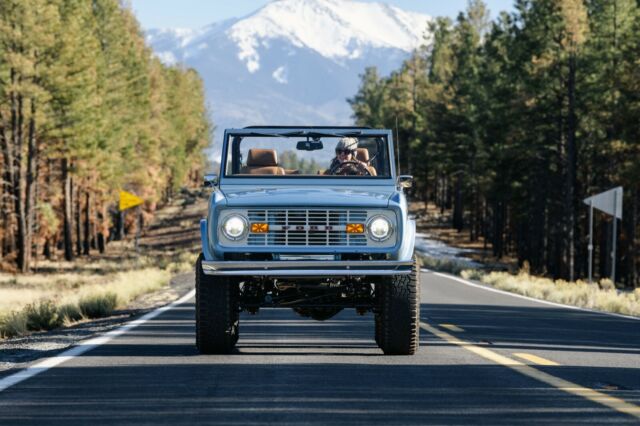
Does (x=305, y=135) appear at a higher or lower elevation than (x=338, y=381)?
higher

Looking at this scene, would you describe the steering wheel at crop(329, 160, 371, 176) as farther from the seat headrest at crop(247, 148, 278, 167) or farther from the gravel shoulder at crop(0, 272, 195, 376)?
the gravel shoulder at crop(0, 272, 195, 376)

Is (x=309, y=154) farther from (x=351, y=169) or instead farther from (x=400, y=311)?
(x=400, y=311)

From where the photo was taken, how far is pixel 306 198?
10.9 m

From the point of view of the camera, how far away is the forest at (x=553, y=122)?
148ft

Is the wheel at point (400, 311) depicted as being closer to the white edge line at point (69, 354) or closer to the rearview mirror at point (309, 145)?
the rearview mirror at point (309, 145)

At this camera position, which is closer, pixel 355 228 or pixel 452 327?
pixel 355 228

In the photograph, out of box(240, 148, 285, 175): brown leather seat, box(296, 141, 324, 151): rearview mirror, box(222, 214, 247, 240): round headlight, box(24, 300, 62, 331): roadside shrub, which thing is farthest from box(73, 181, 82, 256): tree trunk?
box(222, 214, 247, 240): round headlight

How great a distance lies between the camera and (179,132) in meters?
108

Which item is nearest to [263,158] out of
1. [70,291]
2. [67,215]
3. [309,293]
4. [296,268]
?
[309,293]

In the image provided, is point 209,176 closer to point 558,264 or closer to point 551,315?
point 551,315

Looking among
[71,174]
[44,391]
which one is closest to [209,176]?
[44,391]

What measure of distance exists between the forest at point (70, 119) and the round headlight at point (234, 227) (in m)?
33.9

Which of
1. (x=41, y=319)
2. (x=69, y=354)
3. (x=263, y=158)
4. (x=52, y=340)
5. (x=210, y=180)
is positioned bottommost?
(x=41, y=319)

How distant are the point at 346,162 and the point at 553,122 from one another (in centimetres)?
3720
